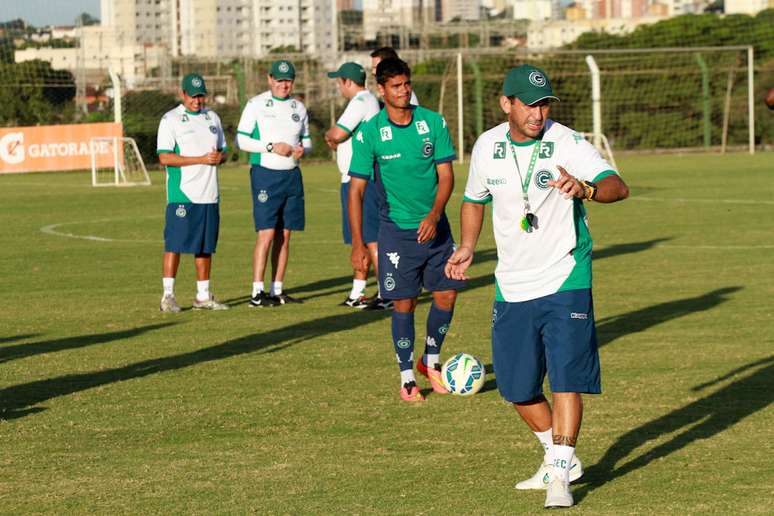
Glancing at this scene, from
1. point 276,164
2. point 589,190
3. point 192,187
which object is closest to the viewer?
point 589,190

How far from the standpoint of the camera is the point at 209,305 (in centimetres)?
1412

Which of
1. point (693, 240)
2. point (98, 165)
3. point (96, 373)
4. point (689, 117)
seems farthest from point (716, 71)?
point (96, 373)

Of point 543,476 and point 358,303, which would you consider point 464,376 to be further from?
point 358,303

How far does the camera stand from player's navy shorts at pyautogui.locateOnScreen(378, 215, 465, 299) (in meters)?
9.70

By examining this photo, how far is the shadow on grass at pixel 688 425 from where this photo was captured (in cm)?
746

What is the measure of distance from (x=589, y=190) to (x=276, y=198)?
8.50m

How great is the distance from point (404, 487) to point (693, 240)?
13.2 m

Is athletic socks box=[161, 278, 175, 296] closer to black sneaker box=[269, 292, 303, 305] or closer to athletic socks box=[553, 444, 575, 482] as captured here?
black sneaker box=[269, 292, 303, 305]

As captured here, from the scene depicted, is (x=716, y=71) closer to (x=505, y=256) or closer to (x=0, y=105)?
(x=0, y=105)

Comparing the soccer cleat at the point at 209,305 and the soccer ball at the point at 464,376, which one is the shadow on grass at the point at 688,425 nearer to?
the soccer ball at the point at 464,376

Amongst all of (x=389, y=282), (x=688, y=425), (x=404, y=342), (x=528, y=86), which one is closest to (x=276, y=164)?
(x=389, y=282)

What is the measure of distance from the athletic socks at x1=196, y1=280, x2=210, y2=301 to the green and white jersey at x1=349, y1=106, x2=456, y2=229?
4.70 metres

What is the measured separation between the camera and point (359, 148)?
9.75 metres

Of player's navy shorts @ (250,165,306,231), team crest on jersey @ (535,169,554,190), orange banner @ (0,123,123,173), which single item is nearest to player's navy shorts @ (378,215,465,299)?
team crest on jersey @ (535,169,554,190)
